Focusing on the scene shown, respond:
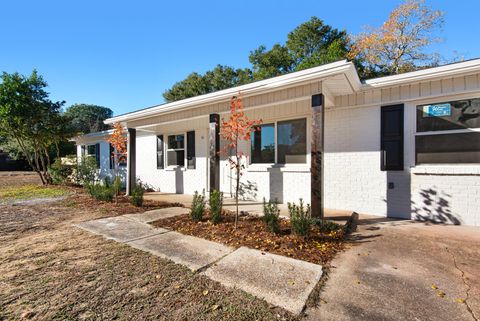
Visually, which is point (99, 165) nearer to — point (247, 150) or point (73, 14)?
point (73, 14)

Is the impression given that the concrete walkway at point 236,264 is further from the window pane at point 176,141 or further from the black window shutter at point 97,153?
the black window shutter at point 97,153

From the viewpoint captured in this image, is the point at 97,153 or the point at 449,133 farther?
the point at 97,153

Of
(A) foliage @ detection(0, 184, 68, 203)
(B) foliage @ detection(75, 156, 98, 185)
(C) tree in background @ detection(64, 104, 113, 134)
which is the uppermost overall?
(C) tree in background @ detection(64, 104, 113, 134)

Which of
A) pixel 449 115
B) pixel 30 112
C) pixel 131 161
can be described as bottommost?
pixel 131 161

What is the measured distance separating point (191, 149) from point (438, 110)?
7.27 meters

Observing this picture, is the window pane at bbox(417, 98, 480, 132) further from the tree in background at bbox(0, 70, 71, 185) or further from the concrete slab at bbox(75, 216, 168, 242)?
the tree in background at bbox(0, 70, 71, 185)

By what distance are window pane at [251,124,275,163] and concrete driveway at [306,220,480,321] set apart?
3.52 m

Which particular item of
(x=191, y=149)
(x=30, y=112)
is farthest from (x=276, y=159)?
(x=30, y=112)

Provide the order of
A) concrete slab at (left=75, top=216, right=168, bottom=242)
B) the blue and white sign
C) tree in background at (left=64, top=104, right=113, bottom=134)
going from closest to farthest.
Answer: concrete slab at (left=75, top=216, right=168, bottom=242)
the blue and white sign
tree in background at (left=64, top=104, right=113, bottom=134)

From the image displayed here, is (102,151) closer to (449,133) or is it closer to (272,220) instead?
(272,220)

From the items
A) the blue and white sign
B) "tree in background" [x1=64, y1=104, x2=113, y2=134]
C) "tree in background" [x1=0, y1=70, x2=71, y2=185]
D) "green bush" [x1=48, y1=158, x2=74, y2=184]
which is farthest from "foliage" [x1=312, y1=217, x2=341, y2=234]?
"tree in background" [x1=64, y1=104, x2=113, y2=134]

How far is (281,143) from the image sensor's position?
6.86m

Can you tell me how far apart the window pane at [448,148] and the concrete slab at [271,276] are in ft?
12.9

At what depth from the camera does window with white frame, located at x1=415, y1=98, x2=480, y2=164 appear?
15.0 feet
